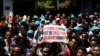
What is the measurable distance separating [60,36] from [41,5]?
22.4 metres

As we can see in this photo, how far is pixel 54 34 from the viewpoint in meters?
9.39

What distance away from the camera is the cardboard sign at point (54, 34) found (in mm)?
9250

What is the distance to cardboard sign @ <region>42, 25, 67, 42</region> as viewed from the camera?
9250 mm

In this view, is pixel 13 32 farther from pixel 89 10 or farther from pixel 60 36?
pixel 89 10

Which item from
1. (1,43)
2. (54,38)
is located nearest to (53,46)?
(54,38)

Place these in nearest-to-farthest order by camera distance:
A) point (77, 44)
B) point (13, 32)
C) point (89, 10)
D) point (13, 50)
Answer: point (13, 50), point (77, 44), point (13, 32), point (89, 10)

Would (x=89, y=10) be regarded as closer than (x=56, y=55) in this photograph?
No

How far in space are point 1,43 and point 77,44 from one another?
2.50 metres

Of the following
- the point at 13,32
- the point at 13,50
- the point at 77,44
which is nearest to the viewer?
the point at 13,50

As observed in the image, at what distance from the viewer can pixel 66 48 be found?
30.7 ft

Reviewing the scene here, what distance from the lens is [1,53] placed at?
8188mm

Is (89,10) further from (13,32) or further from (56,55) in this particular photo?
(56,55)

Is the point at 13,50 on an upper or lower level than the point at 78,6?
upper

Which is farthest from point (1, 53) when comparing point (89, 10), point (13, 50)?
point (89, 10)
